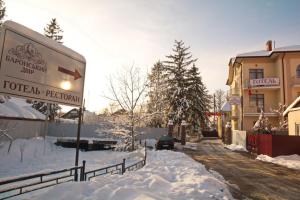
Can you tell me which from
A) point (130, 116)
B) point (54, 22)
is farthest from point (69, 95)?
point (54, 22)

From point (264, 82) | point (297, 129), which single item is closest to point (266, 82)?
point (264, 82)

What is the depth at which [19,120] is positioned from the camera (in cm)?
3050

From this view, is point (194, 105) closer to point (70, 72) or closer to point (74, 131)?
point (74, 131)

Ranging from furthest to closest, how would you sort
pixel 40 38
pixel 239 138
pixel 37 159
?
pixel 239 138, pixel 37 159, pixel 40 38

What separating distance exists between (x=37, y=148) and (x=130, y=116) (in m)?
10.8

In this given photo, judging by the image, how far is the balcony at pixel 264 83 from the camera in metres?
34.8

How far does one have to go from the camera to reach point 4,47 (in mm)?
5746

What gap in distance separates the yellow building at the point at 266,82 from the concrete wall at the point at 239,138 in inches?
85.4

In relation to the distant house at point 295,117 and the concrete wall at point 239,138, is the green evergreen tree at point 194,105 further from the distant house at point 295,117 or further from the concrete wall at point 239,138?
the distant house at point 295,117

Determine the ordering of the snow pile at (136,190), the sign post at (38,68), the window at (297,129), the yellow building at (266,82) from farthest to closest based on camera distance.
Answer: the yellow building at (266,82) < the window at (297,129) < the snow pile at (136,190) < the sign post at (38,68)

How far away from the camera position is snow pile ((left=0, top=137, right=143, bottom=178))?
20.3 metres

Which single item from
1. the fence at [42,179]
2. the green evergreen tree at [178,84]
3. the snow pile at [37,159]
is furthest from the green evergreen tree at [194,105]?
the fence at [42,179]

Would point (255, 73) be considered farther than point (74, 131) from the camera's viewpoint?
No

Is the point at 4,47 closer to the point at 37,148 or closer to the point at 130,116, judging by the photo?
the point at 130,116
